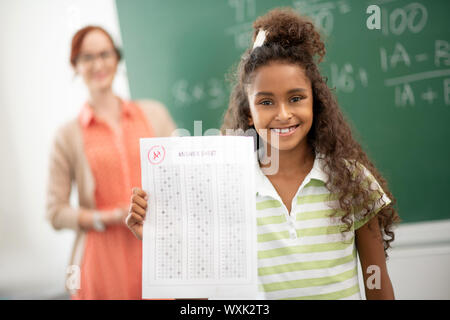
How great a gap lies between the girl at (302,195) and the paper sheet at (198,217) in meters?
0.05

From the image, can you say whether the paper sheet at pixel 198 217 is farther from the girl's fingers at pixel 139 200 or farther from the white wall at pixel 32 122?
the white wall at pixel 32 122

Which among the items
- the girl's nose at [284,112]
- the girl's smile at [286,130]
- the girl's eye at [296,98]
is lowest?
the girl's smile at [286,130]

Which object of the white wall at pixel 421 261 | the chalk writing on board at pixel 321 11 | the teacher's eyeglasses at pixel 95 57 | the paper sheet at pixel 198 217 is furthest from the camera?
the teacher's eyeglasses at pixel 95 57

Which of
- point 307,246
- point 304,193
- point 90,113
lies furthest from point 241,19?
point 307,246

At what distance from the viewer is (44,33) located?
152cm

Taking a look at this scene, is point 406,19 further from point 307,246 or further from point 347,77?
point 307,246

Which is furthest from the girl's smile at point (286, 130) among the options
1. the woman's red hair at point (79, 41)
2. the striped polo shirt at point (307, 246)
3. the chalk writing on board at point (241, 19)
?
the woman's red hair at point (79, 41)

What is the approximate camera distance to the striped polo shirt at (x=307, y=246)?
0.88m

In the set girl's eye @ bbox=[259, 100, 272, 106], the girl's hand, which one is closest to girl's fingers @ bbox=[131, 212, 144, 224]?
the girl's hand

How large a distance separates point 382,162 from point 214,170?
0.74 meters

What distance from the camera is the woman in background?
1.30 meters

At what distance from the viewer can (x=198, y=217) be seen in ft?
2.90

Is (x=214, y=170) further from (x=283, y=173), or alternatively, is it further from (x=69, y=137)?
(x=69, y=137)

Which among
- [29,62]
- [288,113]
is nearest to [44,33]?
[29,62]
